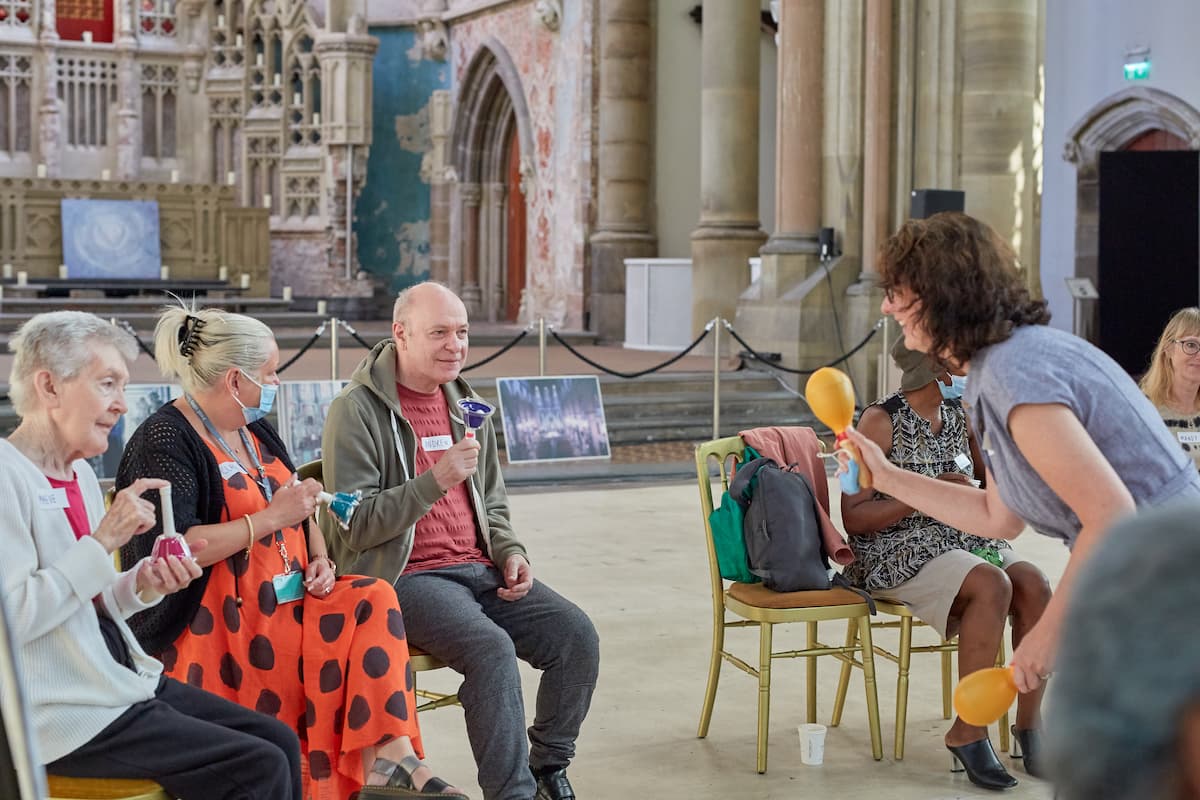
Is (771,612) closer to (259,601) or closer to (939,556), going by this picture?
(939,556)

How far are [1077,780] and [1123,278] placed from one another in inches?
611

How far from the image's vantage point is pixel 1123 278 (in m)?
15.5

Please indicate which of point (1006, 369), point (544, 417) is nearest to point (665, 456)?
point (544, 417)

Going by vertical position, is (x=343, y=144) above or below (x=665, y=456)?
above

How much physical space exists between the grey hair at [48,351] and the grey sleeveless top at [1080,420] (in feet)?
4.98

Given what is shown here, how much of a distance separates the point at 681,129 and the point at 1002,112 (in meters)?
5.67

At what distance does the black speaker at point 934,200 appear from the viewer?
394 inches

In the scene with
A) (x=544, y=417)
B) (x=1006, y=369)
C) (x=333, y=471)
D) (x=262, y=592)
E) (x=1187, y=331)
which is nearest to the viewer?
Result: (x=1006, y=369)

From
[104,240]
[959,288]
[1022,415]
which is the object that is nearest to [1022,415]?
[1022,415]

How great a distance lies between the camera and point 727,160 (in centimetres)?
1385

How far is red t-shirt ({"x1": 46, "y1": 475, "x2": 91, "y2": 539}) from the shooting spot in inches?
105

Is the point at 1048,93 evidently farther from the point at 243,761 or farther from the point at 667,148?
the point at 243,761

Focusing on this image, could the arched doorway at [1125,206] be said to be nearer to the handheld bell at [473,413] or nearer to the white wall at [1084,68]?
the white wall at [1084,68]

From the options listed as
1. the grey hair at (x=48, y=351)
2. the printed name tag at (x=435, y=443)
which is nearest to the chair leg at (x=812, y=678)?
the printed name tag at (x=435, y=443)
